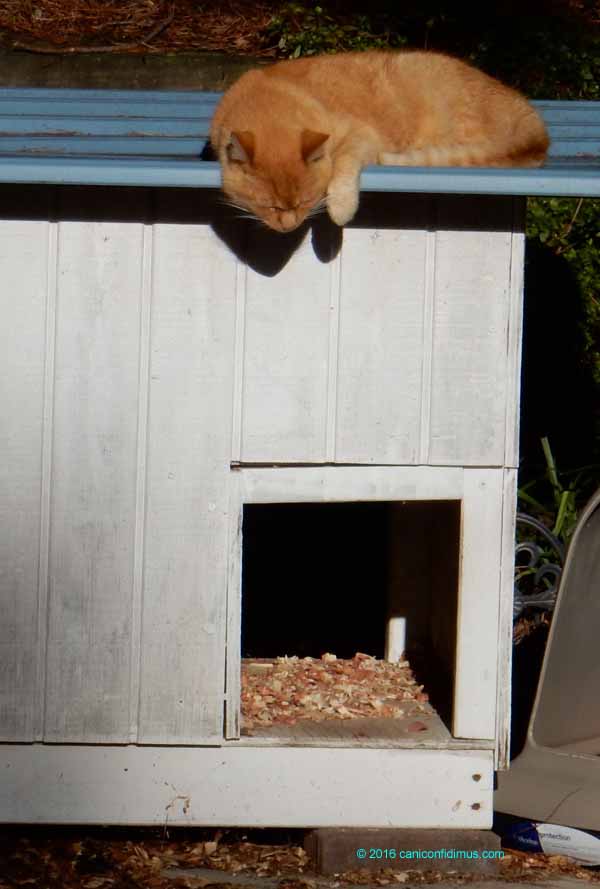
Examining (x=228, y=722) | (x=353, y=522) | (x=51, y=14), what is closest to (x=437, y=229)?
(x=228, y=722)

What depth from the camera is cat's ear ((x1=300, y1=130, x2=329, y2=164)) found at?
310cm

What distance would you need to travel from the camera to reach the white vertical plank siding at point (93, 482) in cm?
306

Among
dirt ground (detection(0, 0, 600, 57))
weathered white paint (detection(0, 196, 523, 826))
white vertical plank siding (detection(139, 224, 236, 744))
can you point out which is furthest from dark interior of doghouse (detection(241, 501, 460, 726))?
dirt ground (detection(0, 0, 600, 57))

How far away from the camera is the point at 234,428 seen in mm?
3102

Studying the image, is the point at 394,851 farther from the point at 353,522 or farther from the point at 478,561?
the point at 353,522

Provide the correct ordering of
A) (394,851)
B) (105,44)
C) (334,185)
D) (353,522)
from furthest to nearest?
(105,44) < (353,522) < (394,851) < (334,185)

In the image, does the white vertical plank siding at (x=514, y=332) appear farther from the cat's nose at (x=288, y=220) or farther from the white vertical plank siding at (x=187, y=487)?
the white vertical plank siding at (x=187, y=487)

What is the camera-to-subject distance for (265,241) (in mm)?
3104

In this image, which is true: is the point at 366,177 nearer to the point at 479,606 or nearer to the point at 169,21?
the point at 479,606

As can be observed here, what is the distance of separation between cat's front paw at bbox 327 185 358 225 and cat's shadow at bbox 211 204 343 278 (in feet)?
0.31

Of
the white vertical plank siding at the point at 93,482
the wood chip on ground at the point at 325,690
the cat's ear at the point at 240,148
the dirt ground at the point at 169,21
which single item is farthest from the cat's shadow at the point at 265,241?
the dirt ground at the point at 169,21

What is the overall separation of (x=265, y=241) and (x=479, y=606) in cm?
111

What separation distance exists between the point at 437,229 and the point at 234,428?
0.73m

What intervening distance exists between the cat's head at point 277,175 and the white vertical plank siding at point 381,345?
0.15 meters
